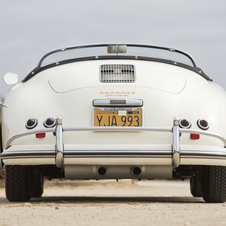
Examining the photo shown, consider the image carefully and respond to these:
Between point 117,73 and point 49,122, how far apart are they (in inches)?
38.0

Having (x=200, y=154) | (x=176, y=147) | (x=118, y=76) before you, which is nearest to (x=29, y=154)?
(x=118, y=76)

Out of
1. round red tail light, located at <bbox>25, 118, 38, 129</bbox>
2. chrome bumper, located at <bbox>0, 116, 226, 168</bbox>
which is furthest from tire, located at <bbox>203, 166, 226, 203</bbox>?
round red tail light, located at <bbox>25, 118, 38, 129</bbox>

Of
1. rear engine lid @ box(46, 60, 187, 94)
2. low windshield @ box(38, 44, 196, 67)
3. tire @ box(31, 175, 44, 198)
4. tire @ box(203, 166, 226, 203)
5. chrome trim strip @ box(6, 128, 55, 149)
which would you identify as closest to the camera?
chrome trim strip @ box(6, 128, 55, 149)

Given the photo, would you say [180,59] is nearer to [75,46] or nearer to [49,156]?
[75,46]

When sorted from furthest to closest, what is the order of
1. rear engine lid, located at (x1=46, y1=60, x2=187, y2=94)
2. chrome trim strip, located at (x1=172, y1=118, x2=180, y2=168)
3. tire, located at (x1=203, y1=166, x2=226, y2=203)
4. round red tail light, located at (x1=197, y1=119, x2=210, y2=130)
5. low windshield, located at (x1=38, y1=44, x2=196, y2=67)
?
low windshield, located at (x1=38, y1=44, x2=196, y2=67), tire, located at (x1=203, y1=166, x2=226, y2=203), rear engine lid, located at (x1=46, y1=60, x2=187, y2=94), round red tail light, located at (x1=197, y1=119, x2=210, y2=130), chrome trim strip, located at (x1=172, y1=118, x2=180, y2=168)

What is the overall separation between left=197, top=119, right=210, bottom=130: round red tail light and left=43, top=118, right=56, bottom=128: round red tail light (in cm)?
149

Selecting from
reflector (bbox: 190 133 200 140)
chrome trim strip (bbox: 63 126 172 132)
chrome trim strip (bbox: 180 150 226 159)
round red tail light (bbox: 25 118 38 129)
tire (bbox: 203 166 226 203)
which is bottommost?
tire (bbox: 203 166 226 203)

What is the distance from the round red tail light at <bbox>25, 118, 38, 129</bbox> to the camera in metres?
4.52

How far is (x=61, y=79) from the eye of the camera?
4.84 metres

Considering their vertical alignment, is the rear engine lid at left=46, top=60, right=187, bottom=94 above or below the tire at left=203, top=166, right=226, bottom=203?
above

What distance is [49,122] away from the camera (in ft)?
14.7

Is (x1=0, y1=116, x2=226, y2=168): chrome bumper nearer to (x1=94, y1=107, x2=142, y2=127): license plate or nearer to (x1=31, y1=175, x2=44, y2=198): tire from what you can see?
(x1=94, y1=107, x2=142, y2=127): license plate

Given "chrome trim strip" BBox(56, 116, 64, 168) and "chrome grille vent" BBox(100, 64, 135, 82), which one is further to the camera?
"chrome grille vent" BBox(100, 64, 135, 82)

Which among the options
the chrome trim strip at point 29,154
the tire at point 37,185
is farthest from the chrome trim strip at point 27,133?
the tire at point 37,185
